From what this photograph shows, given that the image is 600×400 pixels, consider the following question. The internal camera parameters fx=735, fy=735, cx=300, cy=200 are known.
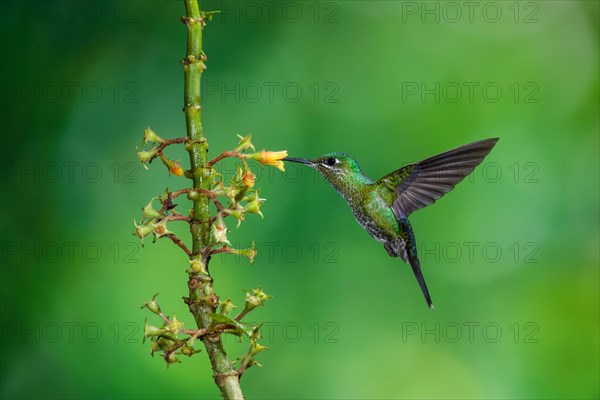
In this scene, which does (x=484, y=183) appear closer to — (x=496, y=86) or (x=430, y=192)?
(x=496, y=86)

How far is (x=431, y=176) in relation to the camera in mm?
2041

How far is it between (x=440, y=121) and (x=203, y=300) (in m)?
2.99

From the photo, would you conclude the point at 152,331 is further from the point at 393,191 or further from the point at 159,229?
the point at 393,191

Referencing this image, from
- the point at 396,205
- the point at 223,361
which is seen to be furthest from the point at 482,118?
the point at 223,361

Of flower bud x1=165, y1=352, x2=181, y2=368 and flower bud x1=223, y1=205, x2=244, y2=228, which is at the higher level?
flower bud x1=223, y1=205, x2=244, y2=228

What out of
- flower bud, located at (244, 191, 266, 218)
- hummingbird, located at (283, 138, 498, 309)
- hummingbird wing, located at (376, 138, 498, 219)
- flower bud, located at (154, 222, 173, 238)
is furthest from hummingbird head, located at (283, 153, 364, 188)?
flower bud, located at (154, 222, 173, 238)

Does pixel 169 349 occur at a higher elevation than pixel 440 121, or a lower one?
lower

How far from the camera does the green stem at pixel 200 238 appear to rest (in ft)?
3.30

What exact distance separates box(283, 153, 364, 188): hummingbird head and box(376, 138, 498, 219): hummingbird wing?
0.38 feet

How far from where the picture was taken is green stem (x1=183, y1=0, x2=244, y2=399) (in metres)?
1.00

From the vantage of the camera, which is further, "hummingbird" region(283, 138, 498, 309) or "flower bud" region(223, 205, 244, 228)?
"hummingbird" region(283, 138, 498, 309)

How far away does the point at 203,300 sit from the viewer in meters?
1.01

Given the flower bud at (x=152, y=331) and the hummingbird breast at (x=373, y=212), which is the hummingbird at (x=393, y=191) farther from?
the flower bud at (x=152, y=331)

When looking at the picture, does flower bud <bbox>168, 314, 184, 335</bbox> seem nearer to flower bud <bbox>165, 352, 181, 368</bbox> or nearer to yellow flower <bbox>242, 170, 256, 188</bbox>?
flower bud <bbox>165, 352, 181, 368</bbox>
